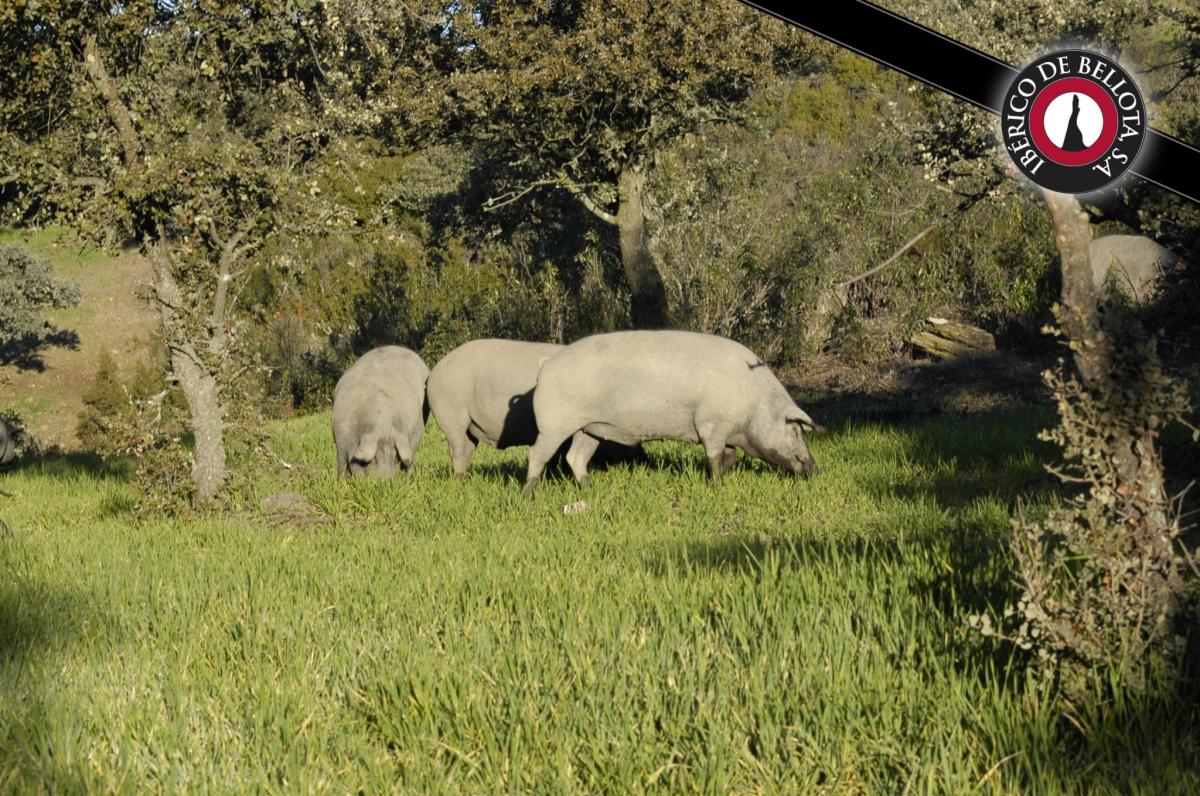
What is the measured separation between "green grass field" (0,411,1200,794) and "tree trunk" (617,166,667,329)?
40.8ft

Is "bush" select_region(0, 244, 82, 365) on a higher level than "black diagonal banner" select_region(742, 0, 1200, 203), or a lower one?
lower

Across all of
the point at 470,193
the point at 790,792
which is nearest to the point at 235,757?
the point at 790,792

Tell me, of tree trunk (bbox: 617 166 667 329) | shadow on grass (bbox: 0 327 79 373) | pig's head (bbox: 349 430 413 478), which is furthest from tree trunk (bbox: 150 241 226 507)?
shadow on grass (bbox: 0 327 79 373)

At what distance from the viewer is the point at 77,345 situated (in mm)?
38281

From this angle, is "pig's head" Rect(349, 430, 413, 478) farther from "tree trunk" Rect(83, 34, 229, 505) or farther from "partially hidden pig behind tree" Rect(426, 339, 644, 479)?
"tree trunk" Rect(83, 34, 229, 505)

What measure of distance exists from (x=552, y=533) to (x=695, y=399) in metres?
2.82

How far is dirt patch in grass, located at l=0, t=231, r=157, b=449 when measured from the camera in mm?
33625

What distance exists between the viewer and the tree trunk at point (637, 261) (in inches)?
840

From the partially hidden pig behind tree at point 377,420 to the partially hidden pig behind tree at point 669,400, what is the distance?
2.03 metres

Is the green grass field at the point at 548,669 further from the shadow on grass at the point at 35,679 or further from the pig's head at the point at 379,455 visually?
the pig's head at the point at 379,455

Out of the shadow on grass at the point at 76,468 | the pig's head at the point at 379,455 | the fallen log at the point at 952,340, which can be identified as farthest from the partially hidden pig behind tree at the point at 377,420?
the fallen log at the point at 952,340

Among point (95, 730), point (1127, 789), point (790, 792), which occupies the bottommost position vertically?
point (95, 730)

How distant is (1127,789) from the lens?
149 inches

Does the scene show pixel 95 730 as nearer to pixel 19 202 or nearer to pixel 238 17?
pixel 19 202
